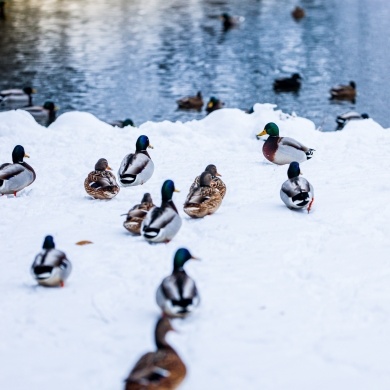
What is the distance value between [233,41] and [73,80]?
9563 mm

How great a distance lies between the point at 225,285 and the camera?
779cm

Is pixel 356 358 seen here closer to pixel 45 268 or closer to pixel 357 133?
pixel 45 268

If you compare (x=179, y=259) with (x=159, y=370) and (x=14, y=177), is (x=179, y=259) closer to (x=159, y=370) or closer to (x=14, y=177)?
(x=159, y=370)

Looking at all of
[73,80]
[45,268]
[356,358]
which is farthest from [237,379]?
[73,80]

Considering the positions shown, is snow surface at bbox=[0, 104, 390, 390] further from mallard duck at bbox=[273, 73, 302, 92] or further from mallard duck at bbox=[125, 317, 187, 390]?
mallard duck at bbox=[273, 73, 302, 92]

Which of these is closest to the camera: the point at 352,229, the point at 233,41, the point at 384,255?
the point at 384,255

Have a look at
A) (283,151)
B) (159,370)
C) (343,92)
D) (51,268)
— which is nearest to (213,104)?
(343,92)

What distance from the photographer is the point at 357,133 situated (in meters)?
15.4

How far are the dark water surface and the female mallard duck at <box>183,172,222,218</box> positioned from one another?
12.9 m

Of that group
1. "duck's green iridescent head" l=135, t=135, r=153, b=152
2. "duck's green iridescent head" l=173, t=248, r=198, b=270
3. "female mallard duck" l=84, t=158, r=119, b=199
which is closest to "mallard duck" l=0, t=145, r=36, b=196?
"female mallard duck" l=84, t=158, r=119, b=199

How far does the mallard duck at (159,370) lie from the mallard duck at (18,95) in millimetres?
20640

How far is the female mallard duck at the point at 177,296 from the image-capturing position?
6.84m

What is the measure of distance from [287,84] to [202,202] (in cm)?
1743

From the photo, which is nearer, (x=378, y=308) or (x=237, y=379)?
(x=237, y=379)
